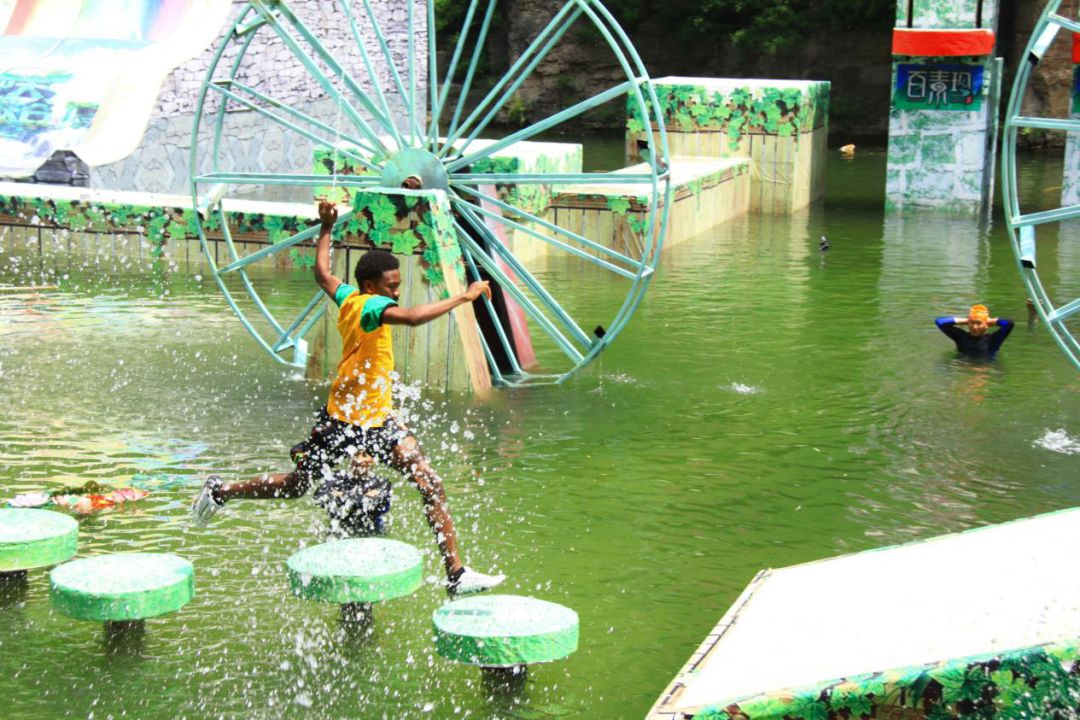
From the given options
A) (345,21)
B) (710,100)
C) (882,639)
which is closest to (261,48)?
(345,21)

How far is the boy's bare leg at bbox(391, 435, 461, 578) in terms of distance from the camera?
21.8ft

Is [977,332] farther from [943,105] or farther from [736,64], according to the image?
[736,64]

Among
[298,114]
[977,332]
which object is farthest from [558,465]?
[977,332]

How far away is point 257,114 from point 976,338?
36.9ft

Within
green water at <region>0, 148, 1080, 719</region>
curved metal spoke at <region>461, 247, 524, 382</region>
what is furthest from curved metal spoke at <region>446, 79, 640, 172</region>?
green water at <region>0, 148, 1080, 719</region>

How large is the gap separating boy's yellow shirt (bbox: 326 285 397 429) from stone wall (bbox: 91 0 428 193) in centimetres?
1132

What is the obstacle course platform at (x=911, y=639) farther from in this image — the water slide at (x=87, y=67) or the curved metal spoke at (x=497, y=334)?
the water slide at (x=87, y=67)

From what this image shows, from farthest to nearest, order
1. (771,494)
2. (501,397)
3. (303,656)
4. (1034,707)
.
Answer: (501,397) < (771,494) < (303,656) < (1034,707)

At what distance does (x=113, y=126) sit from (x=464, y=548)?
1173 centimetres

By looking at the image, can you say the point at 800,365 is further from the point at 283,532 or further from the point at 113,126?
the point at 113,126

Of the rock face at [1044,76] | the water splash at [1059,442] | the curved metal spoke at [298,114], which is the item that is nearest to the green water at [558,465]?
the water splash at [1059,442]

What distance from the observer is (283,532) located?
766cm

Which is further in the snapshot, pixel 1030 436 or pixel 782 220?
pixel 782 220

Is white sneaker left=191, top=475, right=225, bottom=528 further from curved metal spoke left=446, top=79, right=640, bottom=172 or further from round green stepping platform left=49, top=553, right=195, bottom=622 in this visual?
curved metal spoke left=446, top=79, right=640, bottom=172
